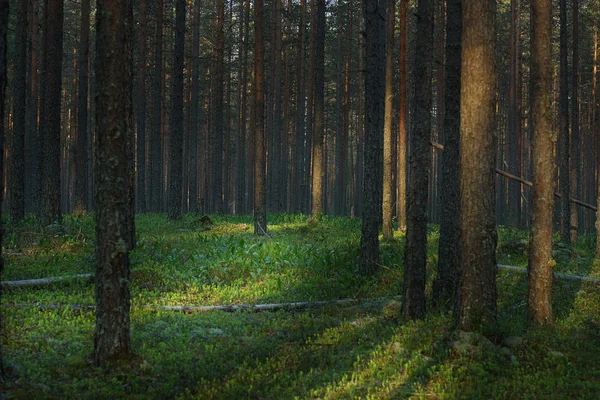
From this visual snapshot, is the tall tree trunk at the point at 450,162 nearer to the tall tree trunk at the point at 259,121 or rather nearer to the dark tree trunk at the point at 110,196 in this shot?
the dark tree trunk at the point at 110,196

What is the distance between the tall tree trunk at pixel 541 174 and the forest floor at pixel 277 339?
0.50m

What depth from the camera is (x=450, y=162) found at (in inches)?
367

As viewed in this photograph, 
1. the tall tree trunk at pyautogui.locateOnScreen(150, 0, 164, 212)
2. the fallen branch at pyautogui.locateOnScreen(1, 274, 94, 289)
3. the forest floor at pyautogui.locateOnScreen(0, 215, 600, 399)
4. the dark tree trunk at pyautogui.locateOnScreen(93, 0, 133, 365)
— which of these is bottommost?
the forest floor at pyautogui.locateOnScreen(0, 215, 600, 399)

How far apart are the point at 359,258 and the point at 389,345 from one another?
5385 millimetres

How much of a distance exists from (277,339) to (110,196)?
323cm

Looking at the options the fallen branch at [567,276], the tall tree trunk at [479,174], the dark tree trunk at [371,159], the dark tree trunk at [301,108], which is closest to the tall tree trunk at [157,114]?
the dark tree trunk at [301,108]

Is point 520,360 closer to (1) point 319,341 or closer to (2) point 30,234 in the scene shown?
(1) point 319,341

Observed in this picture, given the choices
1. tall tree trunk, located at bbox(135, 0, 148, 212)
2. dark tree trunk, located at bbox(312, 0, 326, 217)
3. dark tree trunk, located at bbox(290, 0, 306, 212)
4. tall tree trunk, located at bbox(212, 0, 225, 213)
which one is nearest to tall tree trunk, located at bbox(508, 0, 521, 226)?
dark tree trunk, located at bbox(290, 0, 306, 212)

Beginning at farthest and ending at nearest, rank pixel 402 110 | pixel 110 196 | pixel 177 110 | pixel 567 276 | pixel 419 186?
pixel 177 110, pixel 402 110, pixel 567 276, pixel 419 186, pixel 110 196

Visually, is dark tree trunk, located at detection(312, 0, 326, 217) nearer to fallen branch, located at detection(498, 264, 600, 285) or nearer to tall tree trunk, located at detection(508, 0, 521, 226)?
fallen branch, located at detection(498, 264, 600, 285)

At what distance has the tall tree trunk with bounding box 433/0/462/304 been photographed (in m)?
9.08

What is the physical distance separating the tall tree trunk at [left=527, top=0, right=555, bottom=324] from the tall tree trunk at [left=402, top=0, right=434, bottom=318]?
1.64m

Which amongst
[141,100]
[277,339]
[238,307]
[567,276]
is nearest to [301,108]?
[141,100]

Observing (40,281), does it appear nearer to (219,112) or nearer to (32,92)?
(219,112)
